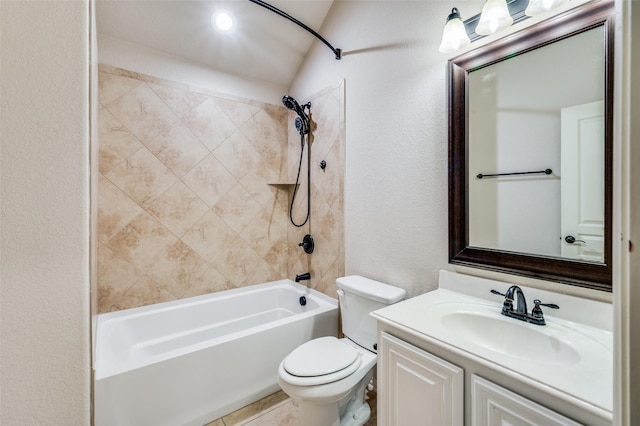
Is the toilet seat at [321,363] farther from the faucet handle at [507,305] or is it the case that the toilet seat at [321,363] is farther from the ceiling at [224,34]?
the ceiling at [224,34]

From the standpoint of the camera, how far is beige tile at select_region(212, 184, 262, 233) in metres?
2.47

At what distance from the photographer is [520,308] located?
1130mm

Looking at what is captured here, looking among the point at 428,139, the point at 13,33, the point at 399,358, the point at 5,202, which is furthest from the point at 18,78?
the point at 428,139

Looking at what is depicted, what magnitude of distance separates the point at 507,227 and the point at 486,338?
19.3 inches

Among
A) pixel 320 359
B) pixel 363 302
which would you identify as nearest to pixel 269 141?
pixel 363 302

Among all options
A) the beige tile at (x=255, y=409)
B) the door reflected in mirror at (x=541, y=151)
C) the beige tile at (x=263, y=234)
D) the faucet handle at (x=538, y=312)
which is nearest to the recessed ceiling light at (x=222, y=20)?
the beige tile at (x=263, y=234)

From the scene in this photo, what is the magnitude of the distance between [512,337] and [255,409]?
5.02 feet

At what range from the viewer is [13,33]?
2.42 ft

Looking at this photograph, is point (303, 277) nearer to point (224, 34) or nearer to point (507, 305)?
point (507, 305)

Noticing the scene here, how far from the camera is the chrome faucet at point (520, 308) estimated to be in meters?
1.08

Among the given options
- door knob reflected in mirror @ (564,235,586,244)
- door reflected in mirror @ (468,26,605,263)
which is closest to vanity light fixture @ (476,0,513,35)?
door reflected in mirror @ (468,26,605,263)

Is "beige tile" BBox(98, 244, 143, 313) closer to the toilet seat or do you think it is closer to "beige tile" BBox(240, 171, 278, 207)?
"beige tile" BBox(240, 171, 278, 207)

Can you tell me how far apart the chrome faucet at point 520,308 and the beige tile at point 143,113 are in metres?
2.41

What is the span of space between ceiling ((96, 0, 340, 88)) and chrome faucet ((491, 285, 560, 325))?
79.6 inches
